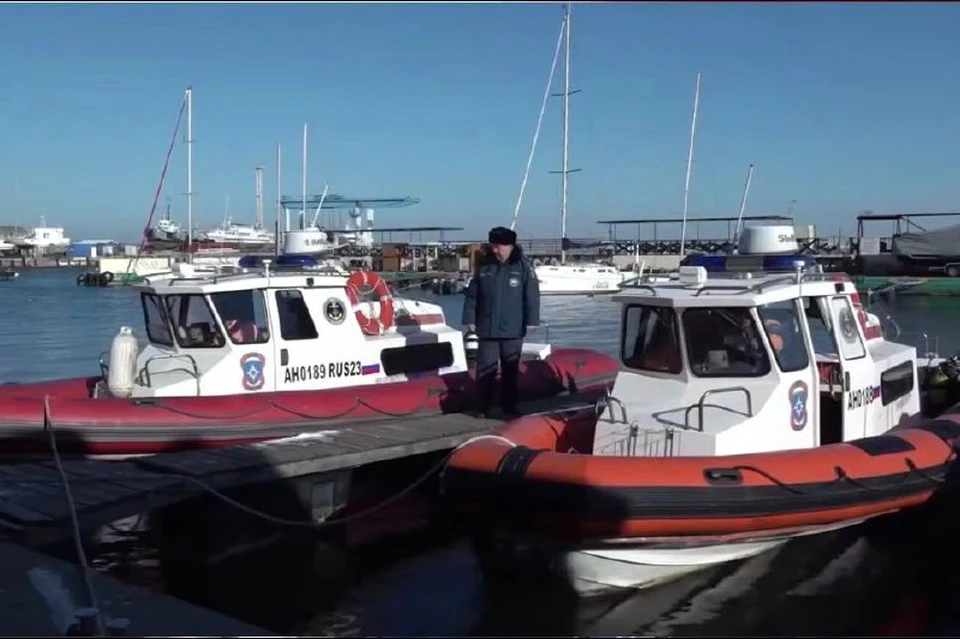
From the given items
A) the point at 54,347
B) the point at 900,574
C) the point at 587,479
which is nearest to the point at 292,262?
the point at 587,479

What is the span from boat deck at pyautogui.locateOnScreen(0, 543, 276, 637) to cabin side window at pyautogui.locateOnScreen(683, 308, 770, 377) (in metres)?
3.79

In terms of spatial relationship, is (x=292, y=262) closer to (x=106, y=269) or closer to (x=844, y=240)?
(x=844, y=240)

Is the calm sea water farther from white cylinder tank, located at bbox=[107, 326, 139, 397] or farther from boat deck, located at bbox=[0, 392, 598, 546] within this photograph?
white cylinder tank, located at bbox=[107, 326, 139, 397]

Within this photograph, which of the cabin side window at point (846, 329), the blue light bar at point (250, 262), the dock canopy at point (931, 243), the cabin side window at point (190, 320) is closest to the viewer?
the cabin side window at point (846, 329)

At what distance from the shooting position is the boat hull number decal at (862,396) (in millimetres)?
7582

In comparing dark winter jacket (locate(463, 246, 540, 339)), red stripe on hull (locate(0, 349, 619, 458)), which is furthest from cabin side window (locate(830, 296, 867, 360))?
red stripe on hull (locate(0, 349, 619, 458))

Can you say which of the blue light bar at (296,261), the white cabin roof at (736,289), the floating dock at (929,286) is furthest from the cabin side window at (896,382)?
the floating dock at (929,286)

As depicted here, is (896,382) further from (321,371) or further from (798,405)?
(321,371)

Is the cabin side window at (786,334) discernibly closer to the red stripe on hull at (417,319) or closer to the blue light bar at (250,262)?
the red stripe on hull at (417,319)

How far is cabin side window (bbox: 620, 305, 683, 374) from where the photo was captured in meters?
7.25

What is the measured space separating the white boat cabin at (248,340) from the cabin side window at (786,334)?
4.35m

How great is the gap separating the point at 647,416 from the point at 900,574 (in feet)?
7.43

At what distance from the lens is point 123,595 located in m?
4.93

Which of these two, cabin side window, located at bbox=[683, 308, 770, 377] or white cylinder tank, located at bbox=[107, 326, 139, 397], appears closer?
cabin side window, located at bbox=[683, 308, 770, 377]
